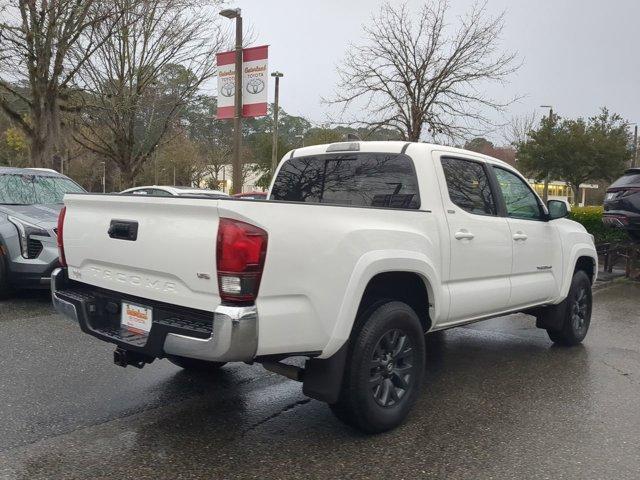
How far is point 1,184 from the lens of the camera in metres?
7.88

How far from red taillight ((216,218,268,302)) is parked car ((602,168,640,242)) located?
9.36 meters

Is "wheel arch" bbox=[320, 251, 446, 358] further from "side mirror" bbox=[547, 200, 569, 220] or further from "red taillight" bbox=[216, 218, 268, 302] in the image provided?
"side mirror" bbox=[547, 200, 569, 220]

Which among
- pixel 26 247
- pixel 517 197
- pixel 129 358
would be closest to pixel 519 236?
pixel 517 197

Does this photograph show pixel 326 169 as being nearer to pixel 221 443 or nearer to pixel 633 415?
pixel 221 443

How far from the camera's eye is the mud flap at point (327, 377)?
3.24 metres

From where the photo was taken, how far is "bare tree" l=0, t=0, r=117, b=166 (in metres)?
13.2

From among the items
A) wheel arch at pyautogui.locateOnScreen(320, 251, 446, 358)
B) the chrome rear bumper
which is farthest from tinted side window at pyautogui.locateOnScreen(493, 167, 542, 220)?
the chrome rear bumper

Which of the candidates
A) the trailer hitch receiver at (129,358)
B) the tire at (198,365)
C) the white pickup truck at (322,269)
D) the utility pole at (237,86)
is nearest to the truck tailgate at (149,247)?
the white pickup truck at (322,269)

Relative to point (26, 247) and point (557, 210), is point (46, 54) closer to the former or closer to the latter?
point (26, 247)

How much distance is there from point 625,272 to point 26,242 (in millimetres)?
10601

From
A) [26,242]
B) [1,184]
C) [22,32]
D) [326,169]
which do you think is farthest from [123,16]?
[326,169]

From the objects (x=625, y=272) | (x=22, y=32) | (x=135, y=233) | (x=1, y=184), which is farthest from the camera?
(x=22, y=32)

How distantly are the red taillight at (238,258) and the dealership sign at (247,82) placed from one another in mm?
9836

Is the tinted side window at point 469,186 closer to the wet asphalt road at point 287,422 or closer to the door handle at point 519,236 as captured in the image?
the door handle at point 519,236
